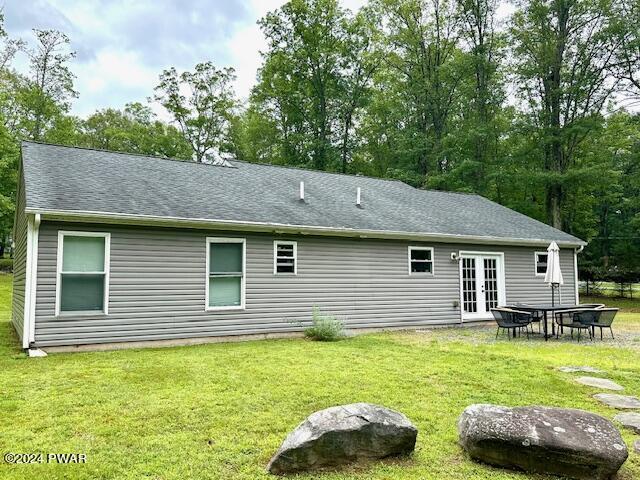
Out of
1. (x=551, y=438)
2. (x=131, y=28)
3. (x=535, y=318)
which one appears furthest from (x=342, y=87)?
(x=551, y=438)

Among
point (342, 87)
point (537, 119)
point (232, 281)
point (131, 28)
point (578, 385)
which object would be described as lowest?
point (578, 385)

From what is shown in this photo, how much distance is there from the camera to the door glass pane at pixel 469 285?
1259 cm

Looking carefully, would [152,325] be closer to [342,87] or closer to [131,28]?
[131,28]

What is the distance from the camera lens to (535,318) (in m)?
9.98

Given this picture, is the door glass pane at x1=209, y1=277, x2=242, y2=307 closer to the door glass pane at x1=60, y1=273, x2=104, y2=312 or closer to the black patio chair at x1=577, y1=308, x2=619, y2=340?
the door glass pane at x1=60, y1=273, x2=104, y2=312

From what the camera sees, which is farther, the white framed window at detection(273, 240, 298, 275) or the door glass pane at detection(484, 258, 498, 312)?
the door glass pane at detection(484, 258, 498, 312)

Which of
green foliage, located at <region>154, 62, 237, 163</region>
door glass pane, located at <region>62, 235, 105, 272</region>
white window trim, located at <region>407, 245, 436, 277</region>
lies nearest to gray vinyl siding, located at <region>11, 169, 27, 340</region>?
door glass pane, located at <region>62, 235, 105, 272</region>

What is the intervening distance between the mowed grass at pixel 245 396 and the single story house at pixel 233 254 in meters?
0.88

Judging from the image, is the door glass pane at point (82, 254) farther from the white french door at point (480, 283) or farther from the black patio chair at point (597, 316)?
the black patio chair at point (597, 316)

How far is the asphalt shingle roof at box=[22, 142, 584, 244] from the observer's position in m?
8.43

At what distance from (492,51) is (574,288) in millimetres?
15310

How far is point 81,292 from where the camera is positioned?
7.82m

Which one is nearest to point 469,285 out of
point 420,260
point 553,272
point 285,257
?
point 420,260

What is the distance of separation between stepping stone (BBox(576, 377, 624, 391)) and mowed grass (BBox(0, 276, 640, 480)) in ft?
0.48
